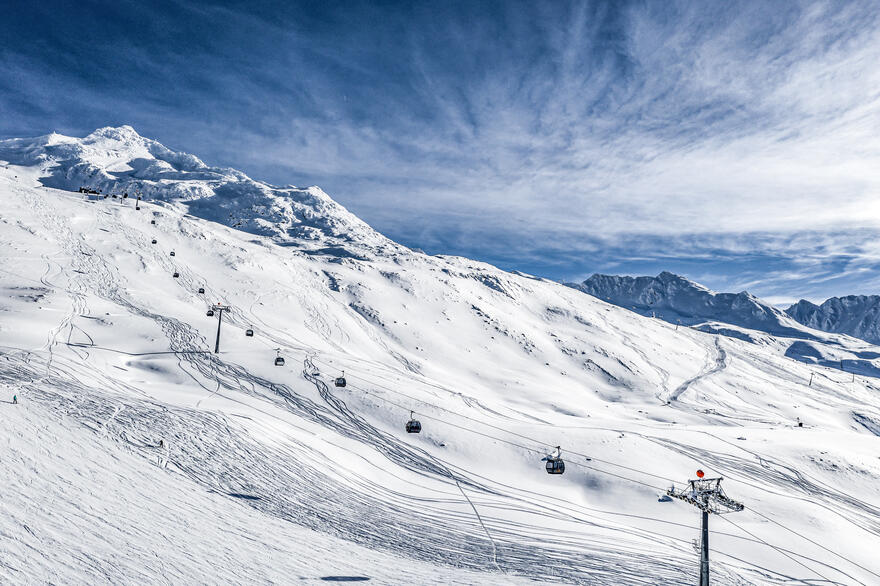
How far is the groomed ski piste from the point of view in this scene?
19016 mm

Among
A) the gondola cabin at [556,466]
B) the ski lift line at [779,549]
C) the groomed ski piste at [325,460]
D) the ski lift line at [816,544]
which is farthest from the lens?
the gondola cabin at [556,466]

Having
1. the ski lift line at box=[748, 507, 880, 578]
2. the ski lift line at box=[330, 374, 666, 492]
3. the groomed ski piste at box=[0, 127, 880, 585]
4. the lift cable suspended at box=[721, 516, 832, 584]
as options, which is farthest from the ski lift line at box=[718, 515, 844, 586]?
the ski lift line at box=[330, 374, 666, 492]

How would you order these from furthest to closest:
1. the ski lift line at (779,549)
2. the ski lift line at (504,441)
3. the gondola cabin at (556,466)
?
the ski lift line at (504,441) < the gondola cabin at (556,466) < the ski lift line at (779,549)

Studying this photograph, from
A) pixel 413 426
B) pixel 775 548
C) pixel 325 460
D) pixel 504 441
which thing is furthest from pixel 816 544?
pixel 325 460

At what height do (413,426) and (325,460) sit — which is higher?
(413,426)

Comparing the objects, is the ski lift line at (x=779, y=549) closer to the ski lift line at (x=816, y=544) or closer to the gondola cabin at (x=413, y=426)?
the ski lift line at (x=816, y=544)

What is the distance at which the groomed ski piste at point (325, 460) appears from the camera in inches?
749

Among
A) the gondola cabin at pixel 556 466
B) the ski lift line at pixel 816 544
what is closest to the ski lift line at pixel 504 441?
the gondola cabin at pixel 556 466

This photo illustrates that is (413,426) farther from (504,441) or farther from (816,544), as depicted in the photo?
(816,544)

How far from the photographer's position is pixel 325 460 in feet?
97.2

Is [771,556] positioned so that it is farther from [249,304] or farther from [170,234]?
[170,234]

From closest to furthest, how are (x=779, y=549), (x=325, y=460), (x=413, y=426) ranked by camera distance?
(x=779, y=549)
(x=325, y=460)
(x=413, y=426)

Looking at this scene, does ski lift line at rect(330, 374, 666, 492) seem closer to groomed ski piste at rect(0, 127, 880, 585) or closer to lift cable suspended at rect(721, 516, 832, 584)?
groomed ski piste at rect(0, 127, 880, 585)

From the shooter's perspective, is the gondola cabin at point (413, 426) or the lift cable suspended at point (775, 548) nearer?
the lift cable suspended at point (775, 548)
